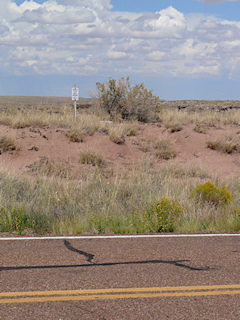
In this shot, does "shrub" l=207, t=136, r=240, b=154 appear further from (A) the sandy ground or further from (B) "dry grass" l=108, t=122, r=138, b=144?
(B) "dry grass" l=108, t=122, r=138, b=144

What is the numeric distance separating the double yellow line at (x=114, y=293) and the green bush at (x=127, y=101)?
19.4m

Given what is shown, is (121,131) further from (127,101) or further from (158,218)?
(158,218)

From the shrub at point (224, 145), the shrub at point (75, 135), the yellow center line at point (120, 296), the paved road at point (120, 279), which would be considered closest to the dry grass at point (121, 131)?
Answer: the shrub at point (75, 135)

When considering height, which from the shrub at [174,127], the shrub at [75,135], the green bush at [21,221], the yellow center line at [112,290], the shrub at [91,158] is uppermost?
the shrub at [174,127]

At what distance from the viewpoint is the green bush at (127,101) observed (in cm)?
2458

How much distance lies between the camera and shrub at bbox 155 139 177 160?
19.5m

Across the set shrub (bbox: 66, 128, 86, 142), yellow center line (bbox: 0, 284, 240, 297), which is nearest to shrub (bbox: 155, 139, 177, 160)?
shrub (bbox: 66, 128, 86, 142)

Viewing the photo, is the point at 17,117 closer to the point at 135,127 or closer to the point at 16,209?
the point at 135,127

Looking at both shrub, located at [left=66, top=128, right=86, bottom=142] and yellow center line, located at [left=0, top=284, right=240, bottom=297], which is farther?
shrub, located at [left=66, top=128, right=86, bottom=142]

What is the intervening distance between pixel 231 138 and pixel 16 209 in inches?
599

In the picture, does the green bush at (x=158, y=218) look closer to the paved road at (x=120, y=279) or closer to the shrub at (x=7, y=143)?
the paved road at (x=120, y=279)

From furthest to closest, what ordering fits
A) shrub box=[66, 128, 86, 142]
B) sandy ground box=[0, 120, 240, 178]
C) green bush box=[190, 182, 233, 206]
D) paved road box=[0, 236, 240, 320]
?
shrub box=[66, 128, 86, 142], sandy ground box=[0, 120, 240, 178], green bush box=[190, 182, 233, 206], paved road box=[0, 236, 240, 320]

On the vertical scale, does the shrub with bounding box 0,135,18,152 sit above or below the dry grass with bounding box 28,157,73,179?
above

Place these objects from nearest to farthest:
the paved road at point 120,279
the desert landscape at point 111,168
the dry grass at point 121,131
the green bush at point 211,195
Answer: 1. the paved road at point 120,279
2. the desert landscape at point 111,168
3. the green bush at point 211,195
4. the dry grass at point 121,131
